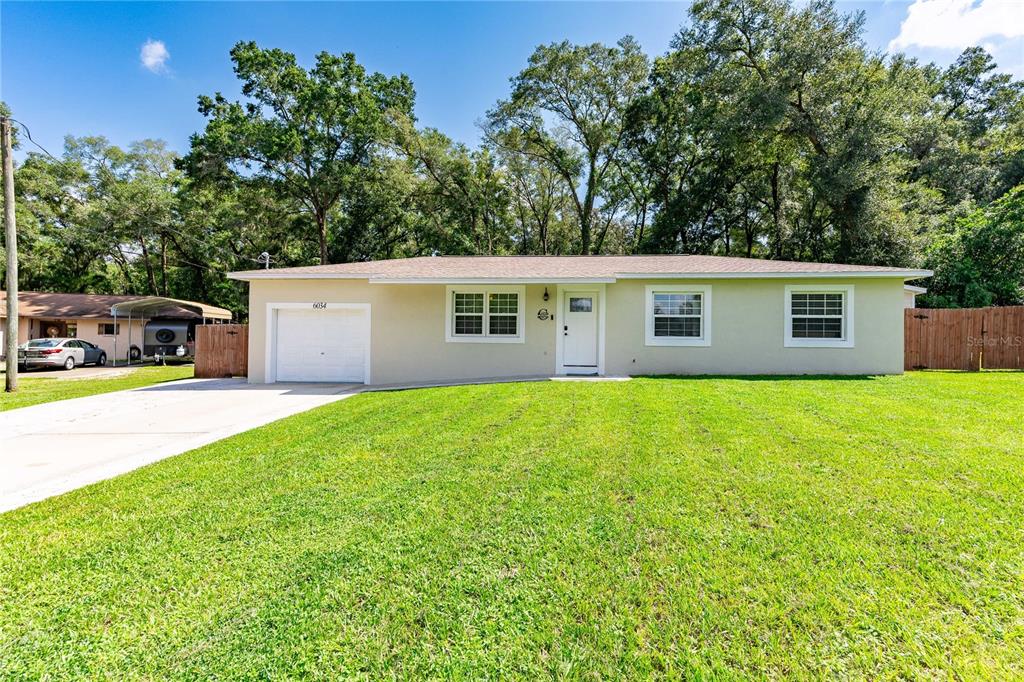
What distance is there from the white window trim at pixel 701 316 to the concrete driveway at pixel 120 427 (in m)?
7.28

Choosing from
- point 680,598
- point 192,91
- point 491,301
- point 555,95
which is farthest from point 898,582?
point 192,91

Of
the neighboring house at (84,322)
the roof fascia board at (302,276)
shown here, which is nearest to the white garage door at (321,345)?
the roof fascia board at (302,276)

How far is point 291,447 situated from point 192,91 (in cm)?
2579

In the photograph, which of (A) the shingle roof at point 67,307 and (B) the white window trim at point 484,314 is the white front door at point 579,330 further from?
(A) the shingle roof at point 67,307

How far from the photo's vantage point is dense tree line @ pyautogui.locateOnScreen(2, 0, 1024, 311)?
55.5 ft

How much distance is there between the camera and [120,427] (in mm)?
6562

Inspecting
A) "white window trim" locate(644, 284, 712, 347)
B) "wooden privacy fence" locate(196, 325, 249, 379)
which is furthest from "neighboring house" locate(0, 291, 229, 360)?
"white window trim" locate(644, 284, 712, 347)

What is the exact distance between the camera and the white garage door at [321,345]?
37.1ft

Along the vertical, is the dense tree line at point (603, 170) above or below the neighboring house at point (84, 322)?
above

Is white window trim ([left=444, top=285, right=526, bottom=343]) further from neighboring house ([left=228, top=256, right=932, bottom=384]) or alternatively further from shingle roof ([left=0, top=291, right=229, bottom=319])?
shingle roof ([left=0, top=291, right=229, bottom=319])

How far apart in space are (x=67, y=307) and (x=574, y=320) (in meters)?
26.7

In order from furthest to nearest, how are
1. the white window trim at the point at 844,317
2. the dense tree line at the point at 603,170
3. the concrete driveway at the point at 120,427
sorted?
the dense tree line at the point at 603,170 → the white window trim at the point at 844,317 → the concrete driveway at the point at 120,427

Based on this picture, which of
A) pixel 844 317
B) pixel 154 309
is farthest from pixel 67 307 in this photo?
pixel 844 317
